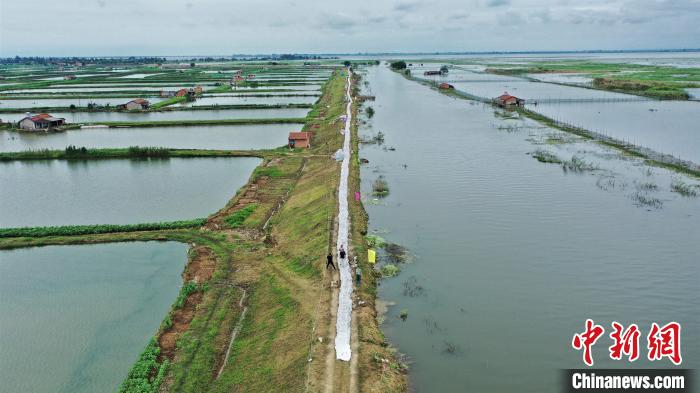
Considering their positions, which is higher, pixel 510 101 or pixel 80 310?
pixel 510 101

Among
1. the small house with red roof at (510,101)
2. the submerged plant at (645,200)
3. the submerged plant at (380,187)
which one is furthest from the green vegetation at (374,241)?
the small house with red roof at (510,101)

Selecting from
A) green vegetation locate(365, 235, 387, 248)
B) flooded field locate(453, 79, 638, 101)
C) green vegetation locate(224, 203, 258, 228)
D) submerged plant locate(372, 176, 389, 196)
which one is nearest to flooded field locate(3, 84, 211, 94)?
flooded field locate(453, 79, 638, 101)

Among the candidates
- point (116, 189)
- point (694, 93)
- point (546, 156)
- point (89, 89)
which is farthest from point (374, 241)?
point (89, 89)

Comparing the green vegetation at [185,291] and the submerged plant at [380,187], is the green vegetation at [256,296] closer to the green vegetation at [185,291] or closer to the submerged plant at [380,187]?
the green vegetation at [185,291]

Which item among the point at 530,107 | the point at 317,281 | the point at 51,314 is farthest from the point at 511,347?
the point at 530,107

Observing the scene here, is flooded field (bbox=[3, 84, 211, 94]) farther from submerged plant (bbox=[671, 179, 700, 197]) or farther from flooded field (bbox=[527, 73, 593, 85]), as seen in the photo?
submerged plant (bbox=[671, 179, 700, 197])

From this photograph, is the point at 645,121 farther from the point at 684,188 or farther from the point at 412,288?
the point at 412,288
